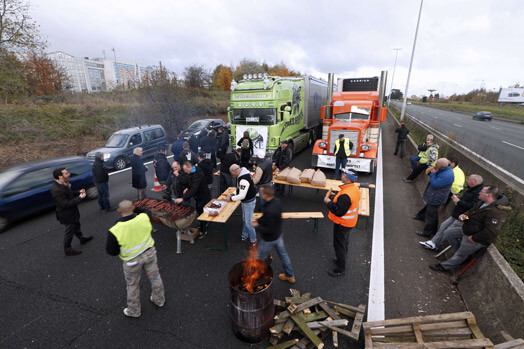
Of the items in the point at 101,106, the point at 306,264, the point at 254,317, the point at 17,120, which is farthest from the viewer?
the point at 101,106

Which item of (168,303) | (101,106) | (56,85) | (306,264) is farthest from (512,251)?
(56,85)

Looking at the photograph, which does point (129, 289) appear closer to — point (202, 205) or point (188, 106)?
point (202, 205)

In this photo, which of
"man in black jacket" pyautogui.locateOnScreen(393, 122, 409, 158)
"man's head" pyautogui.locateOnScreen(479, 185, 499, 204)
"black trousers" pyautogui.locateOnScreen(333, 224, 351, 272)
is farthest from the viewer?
"man in black jacket" pyautogui.locateOnScreen(393, 122, 409, 158)

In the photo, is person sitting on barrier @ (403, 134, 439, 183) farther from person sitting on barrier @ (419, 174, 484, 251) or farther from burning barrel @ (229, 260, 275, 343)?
burning barrel @ (229, 260, 275, 343)

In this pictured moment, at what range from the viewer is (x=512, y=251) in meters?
4.25

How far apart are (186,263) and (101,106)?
21.3 metres

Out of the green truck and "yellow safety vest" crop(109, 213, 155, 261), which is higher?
the green truck

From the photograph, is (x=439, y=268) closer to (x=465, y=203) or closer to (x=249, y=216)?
(x=465, y=203)

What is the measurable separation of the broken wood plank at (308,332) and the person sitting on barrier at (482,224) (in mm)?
3029

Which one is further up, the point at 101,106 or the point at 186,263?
the point at 101,106

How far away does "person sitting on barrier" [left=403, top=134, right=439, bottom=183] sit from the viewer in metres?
8.27

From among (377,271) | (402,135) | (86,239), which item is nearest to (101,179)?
(86,239)

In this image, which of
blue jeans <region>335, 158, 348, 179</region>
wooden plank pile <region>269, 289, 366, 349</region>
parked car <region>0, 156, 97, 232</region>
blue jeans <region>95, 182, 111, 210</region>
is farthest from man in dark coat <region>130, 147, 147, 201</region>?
blue jeans <region>335, 158, 348, 179</region>

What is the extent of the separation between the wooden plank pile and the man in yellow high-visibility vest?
208 centimetres
